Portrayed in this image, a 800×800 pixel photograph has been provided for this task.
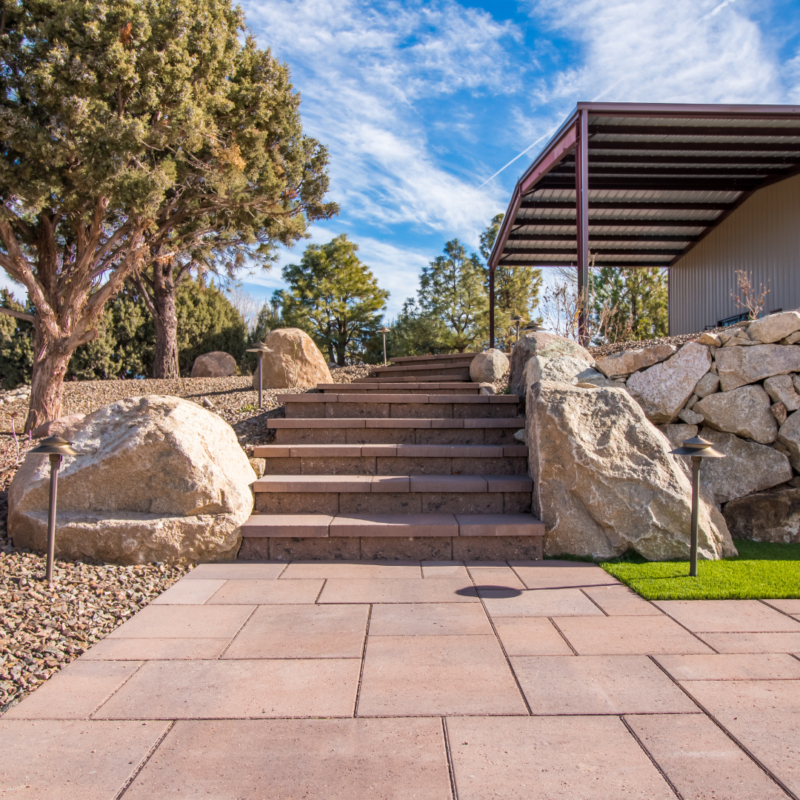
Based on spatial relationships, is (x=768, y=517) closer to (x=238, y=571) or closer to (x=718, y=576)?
(x=718, y=576)

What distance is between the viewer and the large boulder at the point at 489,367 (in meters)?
6.37

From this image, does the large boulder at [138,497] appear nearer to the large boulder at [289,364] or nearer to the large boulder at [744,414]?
the large boulder at [744,414]

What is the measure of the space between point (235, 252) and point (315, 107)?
3.00 m

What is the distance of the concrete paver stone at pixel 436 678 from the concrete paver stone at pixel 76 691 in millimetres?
923

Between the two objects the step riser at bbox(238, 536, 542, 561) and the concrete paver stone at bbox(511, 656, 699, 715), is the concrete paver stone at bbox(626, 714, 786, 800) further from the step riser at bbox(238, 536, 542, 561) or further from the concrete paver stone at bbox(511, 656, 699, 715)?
the step riser at bbox(238, 536, 542, 561)

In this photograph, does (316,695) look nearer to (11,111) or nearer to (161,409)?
(161,409)

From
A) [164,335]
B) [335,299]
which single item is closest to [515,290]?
[335,299]

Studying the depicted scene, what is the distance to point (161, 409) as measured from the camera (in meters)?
3.47

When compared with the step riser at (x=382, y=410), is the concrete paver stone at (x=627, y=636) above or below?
below

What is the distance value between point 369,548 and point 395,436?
1.40m

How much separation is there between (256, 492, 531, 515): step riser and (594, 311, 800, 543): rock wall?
5.13 ft

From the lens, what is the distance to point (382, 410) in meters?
5.07

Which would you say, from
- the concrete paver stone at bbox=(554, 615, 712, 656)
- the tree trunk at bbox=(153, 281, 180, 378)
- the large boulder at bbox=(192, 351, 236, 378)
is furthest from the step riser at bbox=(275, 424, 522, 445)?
the large boulder at bbox=(192, 351, 236, 378)

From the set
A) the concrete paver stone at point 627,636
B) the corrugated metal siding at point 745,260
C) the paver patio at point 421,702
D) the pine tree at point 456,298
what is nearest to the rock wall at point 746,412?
the paver patio at point 421,702
